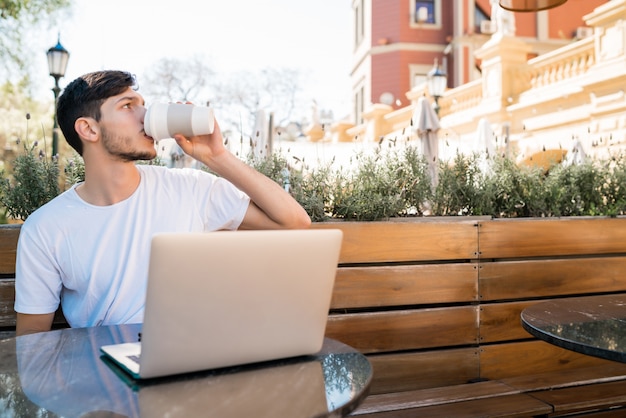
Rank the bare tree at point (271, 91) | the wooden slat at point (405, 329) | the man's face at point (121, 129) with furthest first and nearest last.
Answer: the bare tree at point (271, 91) < the wooden slat at point (405, 329) < the man's face at point (121, 129)

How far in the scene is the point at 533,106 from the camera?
11828 millimetres

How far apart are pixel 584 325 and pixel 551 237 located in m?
1.34

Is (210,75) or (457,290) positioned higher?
(210,75)

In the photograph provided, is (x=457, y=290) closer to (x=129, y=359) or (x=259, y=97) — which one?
(x=129, y=359)

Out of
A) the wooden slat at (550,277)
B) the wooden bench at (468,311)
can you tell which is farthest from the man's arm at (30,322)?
the wooden slat at (550,277)

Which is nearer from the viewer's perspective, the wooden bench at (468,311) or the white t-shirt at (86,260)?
the white t-shirt at (86,260)

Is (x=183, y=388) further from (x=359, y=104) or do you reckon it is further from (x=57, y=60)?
(x=359, y=104)

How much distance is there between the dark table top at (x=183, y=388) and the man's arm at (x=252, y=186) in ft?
2.28

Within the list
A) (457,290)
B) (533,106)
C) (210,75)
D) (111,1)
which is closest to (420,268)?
(457,290)

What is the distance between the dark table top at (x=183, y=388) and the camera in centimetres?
99

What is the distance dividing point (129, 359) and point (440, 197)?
2.38 metres

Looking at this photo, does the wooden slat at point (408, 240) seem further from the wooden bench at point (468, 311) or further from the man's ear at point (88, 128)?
the man's ear at point (88, 128)

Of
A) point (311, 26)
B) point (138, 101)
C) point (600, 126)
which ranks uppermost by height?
point (311, 26)

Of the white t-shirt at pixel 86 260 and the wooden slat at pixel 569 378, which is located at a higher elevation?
the white t-shirt at pixel 86 260
